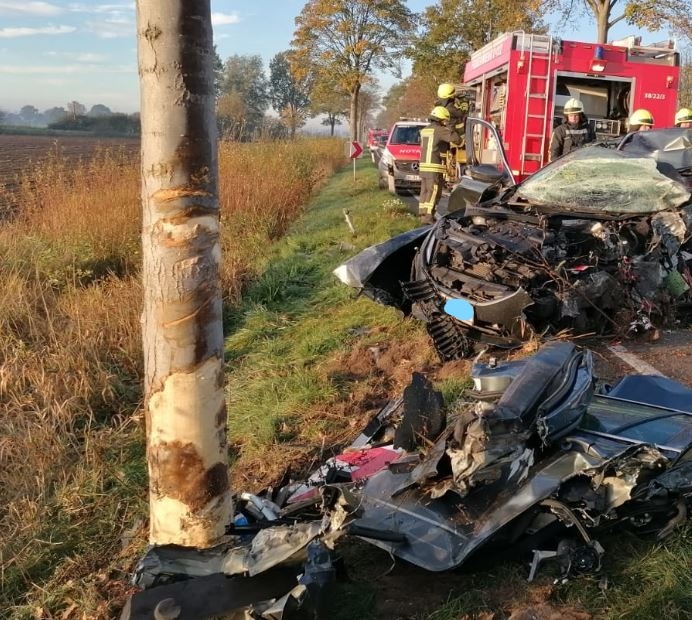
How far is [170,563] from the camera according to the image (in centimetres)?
221

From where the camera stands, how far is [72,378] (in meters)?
5.04

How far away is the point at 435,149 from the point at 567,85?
3.65m

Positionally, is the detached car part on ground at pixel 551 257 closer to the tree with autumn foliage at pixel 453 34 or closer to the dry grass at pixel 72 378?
the dry grass at pixel 72 378

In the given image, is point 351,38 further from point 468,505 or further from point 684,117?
point 468,505

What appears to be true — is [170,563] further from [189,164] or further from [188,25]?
[188,25]

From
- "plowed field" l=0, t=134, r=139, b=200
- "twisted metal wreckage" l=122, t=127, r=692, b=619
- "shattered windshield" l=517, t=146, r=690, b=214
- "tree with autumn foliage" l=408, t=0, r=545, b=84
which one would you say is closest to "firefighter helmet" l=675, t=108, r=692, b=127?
"shattered windshield" l=517, t=146, r=690, b=214

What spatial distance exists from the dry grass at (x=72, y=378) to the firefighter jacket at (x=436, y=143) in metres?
2.92

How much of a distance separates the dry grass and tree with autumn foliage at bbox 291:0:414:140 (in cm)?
1971

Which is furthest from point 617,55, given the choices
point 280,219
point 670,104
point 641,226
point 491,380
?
point 491,380

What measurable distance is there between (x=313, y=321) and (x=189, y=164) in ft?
15.0

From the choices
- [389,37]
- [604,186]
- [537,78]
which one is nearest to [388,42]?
[389,37]

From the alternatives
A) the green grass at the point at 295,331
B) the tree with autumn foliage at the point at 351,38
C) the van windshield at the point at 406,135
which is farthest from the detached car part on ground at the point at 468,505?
the tree with autumn foliage at the point at 351,38

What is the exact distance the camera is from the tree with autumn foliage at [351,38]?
28.1 m

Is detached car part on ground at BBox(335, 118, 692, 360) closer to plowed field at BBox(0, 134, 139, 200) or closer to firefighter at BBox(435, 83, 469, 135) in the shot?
plowed field at BBox(0, 134, 139, 200)
